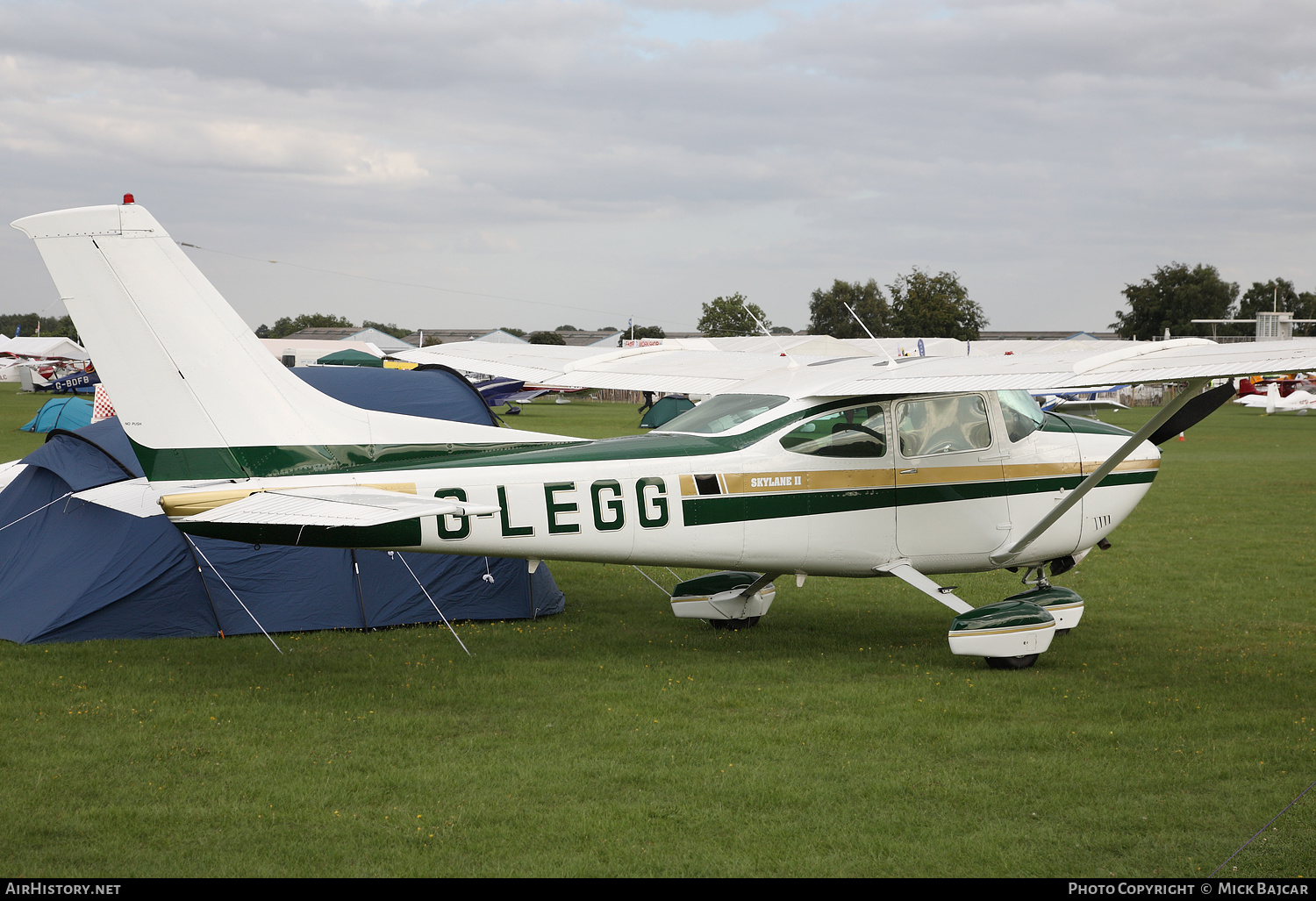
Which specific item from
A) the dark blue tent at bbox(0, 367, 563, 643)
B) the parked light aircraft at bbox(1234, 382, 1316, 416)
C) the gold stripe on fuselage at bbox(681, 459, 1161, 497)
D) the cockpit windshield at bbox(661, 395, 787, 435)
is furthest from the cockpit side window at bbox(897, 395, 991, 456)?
the parked light aircraft at bbox(1234, 382, 1316, 416)

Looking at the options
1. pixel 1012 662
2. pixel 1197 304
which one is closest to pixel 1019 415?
pixel 1012 662

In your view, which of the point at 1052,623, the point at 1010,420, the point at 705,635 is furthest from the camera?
the point at 705,635

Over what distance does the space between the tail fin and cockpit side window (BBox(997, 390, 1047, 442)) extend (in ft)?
14.1

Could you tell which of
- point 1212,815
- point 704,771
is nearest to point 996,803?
point 1212,815

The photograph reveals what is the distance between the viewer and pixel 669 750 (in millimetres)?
5961

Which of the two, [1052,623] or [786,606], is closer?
[1052,623]

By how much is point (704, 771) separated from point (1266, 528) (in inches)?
494

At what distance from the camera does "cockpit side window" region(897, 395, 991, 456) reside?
796cm

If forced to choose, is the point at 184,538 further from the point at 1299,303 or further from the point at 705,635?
the point at 1299,303

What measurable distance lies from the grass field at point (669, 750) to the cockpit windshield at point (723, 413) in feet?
5.84

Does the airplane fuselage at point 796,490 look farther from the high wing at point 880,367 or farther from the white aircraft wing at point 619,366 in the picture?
the white aircraft wing at point 619,366

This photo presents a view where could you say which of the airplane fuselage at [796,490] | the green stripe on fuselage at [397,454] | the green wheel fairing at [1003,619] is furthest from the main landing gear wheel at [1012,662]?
the green stripe on fuselage at [397,454]

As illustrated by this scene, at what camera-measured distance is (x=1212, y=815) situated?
497cm

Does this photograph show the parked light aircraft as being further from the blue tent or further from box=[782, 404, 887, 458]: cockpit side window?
box=[782, 404, 887, 458]: cockpit side window
